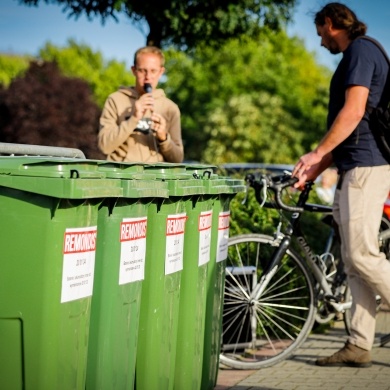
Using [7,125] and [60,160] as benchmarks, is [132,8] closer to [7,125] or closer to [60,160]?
[60,160]

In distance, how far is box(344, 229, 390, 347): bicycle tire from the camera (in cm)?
792

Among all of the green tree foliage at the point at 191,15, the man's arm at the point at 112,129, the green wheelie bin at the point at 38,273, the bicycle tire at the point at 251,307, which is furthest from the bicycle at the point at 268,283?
the green tree foliage at the point at 191,15

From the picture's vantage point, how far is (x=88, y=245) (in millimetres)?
4301

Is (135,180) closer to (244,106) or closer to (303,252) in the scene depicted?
(303,252)

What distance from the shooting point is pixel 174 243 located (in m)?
5.29

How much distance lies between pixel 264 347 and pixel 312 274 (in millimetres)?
716

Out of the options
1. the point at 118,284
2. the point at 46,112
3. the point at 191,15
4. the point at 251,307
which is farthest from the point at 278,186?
the point at 46,112

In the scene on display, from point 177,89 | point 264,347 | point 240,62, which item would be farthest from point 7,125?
point 264,347

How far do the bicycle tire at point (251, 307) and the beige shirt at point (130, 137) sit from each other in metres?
0.92

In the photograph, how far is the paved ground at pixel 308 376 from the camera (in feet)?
22.3

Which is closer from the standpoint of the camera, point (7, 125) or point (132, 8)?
point (132, 8)

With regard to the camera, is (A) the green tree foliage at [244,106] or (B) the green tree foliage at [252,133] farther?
(A) the green tree foliage at [244,106]

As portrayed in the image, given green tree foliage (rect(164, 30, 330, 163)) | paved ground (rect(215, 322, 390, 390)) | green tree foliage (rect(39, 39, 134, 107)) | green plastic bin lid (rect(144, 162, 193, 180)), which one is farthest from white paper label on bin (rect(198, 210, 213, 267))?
green tree foliage (rect(39, 39, 134, 107))

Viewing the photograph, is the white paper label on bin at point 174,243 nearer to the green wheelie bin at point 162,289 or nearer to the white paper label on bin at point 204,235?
the green wheelie bin at point 162,289
